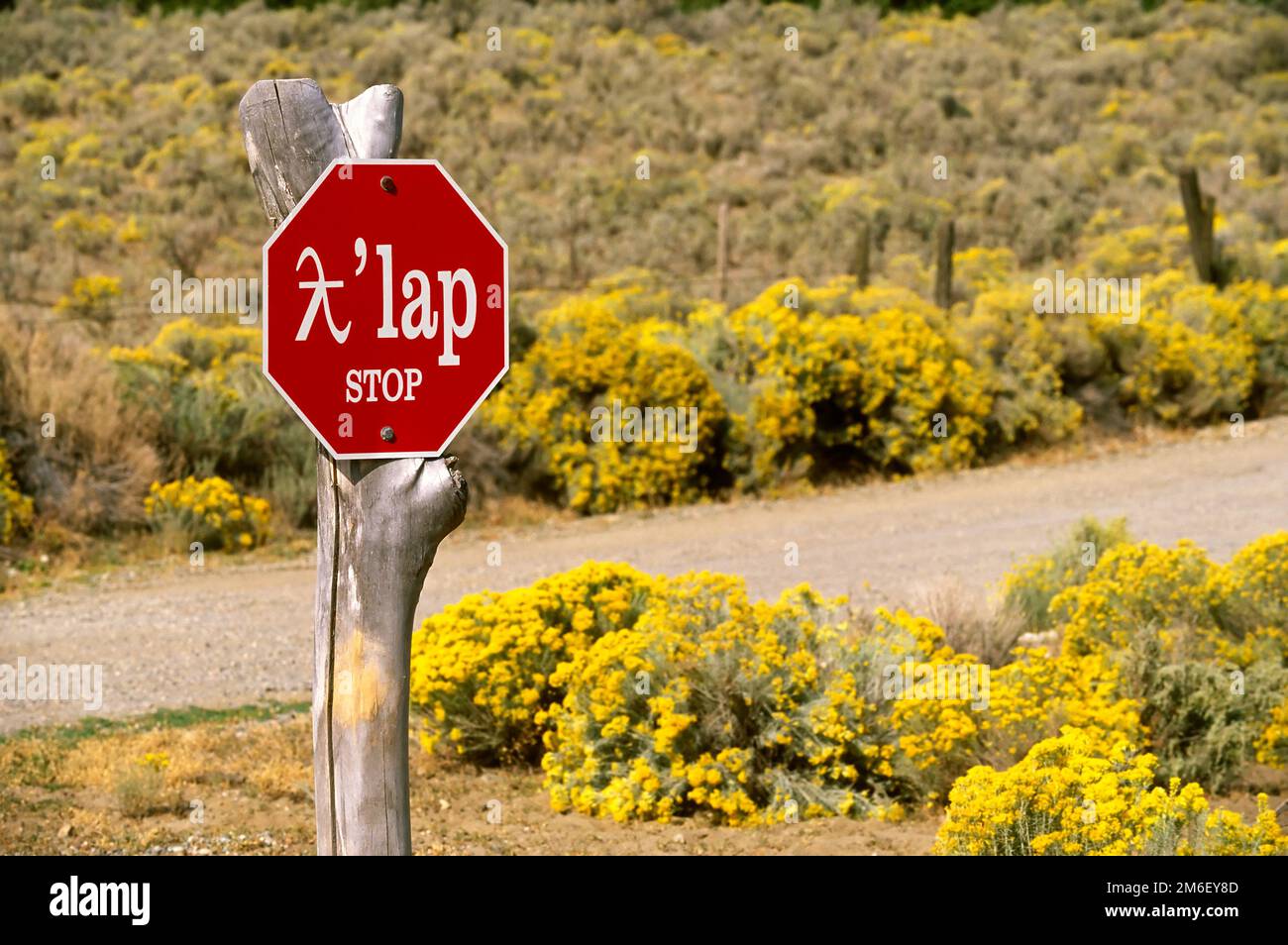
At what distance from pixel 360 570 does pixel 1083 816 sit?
261 cm

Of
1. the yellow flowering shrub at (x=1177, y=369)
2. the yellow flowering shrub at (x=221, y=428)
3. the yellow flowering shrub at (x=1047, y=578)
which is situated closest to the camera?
the yellow flowering shrub at (x=1047, y=578)

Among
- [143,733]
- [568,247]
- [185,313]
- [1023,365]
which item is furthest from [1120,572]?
[568,247]

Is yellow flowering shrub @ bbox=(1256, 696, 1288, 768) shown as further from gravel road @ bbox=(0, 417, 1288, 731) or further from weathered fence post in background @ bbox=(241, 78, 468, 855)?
weathered fence post in background @ bbox=(241, 78, 468, 855)

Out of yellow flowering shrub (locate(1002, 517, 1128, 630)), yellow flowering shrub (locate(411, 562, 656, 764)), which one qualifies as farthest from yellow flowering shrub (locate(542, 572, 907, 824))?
yellow flowering shrub (locate(1002, 517, 1128, 630))

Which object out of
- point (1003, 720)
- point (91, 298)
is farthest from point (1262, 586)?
point (91, 298)

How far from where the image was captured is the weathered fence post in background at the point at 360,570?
3482 millimetres

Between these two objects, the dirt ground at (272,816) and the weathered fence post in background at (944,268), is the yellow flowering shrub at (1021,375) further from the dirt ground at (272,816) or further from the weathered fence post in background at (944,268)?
the dirt ground at (272,816)

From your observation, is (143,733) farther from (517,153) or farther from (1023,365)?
(517,153)

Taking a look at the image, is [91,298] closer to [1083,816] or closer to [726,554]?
[726,554]

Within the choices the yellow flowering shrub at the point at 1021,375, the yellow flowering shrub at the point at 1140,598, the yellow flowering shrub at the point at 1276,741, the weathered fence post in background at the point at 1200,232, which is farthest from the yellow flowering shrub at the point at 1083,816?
the weathered fence post in background at the point at 1200,232

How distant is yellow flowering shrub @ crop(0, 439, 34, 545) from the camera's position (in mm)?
11516

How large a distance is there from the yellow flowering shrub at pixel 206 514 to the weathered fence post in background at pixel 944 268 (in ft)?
28.9

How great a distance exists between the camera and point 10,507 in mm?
11562

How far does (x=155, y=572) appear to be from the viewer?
11.4 m
